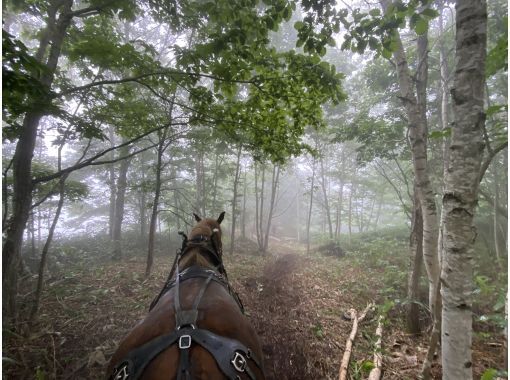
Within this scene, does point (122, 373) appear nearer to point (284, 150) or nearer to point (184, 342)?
point (184, 342)

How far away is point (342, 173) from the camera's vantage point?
2491 cm

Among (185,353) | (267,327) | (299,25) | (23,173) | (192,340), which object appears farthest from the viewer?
(267,327)

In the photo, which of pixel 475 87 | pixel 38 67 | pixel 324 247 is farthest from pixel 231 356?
pixel 324 247

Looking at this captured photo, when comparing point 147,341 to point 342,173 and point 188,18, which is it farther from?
point 342,173

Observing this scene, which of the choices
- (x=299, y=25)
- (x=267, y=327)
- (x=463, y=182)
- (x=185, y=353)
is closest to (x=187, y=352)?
(x=185, y=353)

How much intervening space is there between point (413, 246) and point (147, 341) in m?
7.02

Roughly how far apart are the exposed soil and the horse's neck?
2.45 meters

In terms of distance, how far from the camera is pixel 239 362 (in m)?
2.15

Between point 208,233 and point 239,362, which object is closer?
point 239,362

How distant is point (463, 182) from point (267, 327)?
17.5 ft

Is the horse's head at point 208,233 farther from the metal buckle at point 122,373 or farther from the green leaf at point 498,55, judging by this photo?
the green leaf at point 498,55

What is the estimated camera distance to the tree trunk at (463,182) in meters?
2.52

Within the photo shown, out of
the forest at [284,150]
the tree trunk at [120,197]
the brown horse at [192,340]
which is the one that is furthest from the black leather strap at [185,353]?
the tree trunk at [120,197]

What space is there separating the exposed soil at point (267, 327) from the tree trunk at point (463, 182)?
8.22 ft
